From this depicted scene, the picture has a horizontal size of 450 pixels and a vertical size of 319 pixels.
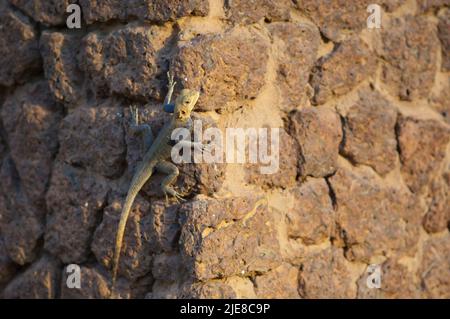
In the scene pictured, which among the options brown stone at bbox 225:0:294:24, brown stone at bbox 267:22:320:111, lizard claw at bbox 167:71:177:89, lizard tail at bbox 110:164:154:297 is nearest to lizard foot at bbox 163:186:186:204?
lizard tail at bbox 110:164:154:297

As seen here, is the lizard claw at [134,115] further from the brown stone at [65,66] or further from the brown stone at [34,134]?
the brown stone at [34,134]

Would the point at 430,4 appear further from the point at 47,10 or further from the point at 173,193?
the point at 47,10

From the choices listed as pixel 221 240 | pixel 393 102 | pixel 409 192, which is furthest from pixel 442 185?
pixel 221 240

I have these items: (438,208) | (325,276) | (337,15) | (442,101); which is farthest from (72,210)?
(442,101)

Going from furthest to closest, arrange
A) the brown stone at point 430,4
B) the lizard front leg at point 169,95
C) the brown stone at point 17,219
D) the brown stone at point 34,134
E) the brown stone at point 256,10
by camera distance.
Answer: the brown stone at point 430,4, the brown stone at point 17,219, the brown stone at point 34,134, the brown stone at point 256,10, the lizard front leg at point 169,95

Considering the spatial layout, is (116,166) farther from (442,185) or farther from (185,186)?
(442,185)

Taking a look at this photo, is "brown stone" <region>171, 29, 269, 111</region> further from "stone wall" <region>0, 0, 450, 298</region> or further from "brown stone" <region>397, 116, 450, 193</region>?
"brown stone" <region>397, 116, 450, 193</region>

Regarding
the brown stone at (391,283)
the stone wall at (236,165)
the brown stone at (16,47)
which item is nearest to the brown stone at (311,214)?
the stone wall at (236,165)
